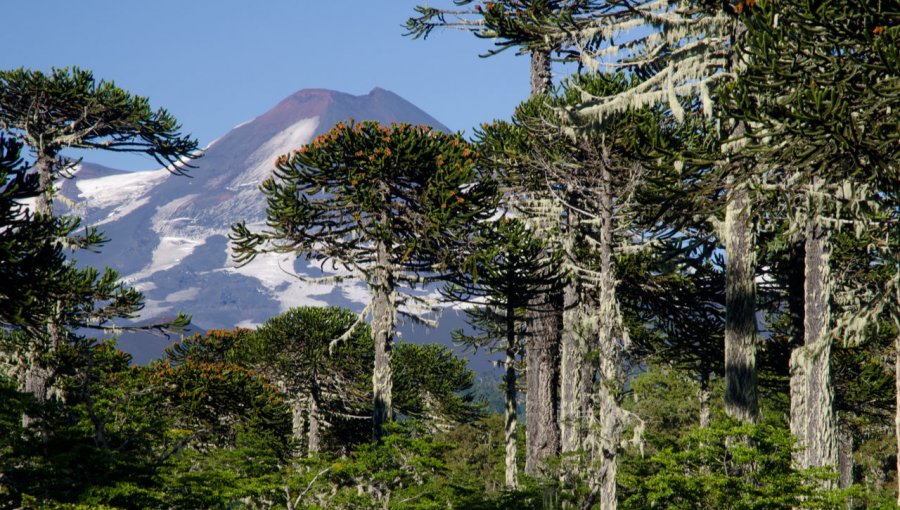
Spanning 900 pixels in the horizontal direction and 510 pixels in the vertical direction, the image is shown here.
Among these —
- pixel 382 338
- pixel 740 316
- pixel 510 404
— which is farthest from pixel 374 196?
pixel 510 404

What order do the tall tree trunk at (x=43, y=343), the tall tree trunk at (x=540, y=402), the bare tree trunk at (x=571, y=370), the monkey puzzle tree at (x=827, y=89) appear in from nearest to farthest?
the monkey puzzle tree at (x=827, y=89)
the tall tree trunk at (x=43, y=343)
the bare tree trunk at (x=571, y=370)
the tall tree trunk at (x=540, y=402)

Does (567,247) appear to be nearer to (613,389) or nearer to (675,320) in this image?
(675,320)

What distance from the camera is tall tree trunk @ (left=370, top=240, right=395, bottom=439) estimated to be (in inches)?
716

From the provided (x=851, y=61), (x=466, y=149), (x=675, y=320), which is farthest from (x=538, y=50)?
(x=851, y=61)

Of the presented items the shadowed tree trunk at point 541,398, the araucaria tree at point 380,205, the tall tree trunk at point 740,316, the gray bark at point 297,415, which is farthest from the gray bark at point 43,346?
the tall tree trunk at point 740,316

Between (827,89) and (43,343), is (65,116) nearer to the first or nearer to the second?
(43,343)

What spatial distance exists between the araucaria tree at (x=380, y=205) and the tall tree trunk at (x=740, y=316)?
6.54 meters

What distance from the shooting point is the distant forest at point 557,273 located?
10.6 meters

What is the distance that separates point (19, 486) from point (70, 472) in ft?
2.39

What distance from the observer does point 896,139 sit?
821cm

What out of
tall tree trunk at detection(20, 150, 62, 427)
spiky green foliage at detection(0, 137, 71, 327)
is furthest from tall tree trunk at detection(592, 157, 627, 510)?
tall tree trunk at detection(20, 150, 62, 427)

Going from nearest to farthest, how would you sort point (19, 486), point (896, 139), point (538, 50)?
point (896, 139) < point (19, 486) < point (538, 50)

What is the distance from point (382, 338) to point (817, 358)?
30.1ft

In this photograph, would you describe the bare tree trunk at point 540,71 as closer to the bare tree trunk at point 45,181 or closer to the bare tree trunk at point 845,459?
the bare tree trunk at point 45,181
